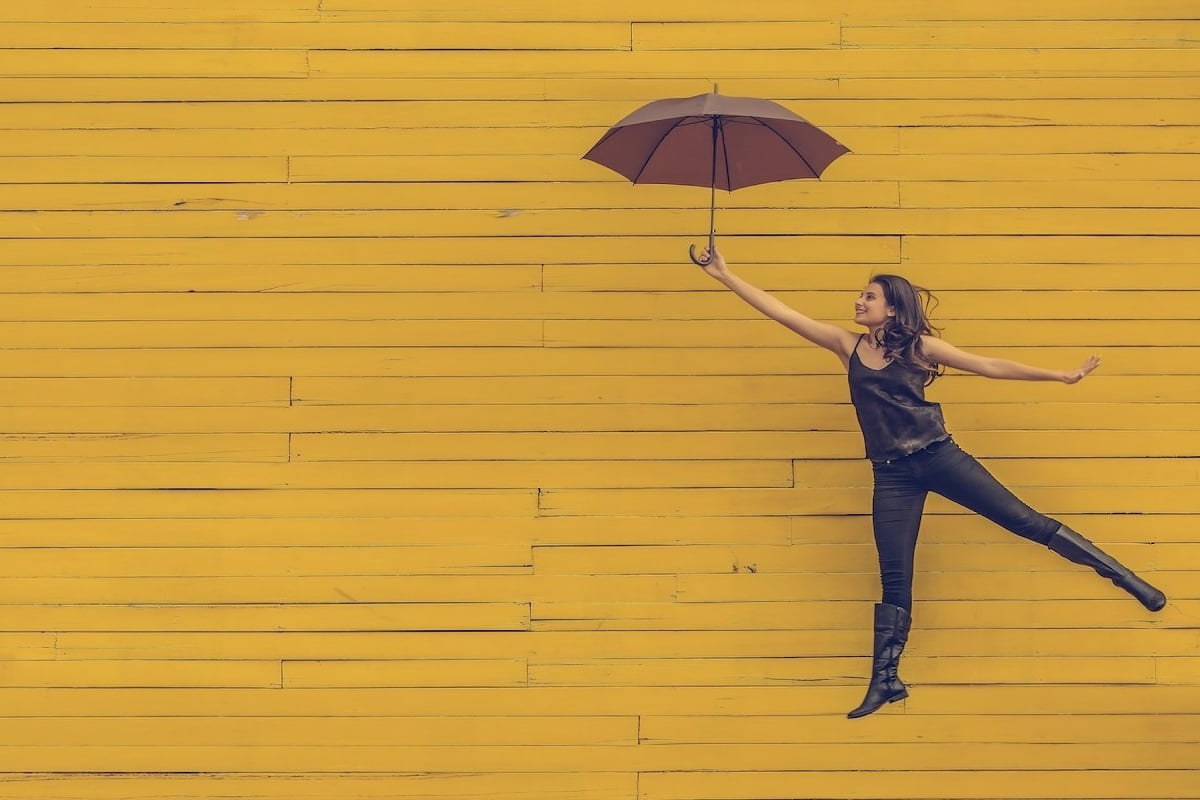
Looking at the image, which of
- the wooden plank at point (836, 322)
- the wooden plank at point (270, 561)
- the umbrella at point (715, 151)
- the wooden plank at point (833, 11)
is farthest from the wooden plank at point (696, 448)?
the wooden plank at point (833, 11)

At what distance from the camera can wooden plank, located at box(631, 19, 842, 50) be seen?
213 inches

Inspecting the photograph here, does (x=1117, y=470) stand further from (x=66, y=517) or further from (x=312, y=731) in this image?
(x=66, y=517)

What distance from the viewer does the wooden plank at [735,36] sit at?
5.40m

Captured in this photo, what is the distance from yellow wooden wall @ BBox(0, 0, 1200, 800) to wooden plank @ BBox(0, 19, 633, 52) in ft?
0.04

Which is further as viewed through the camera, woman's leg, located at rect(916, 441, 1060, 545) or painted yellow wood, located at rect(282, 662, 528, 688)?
painted yellow wood, located at rect(282, 662, 528, 688)

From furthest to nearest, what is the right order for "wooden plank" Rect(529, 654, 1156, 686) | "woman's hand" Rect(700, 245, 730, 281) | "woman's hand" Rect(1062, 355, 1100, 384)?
"wooden plank" Rect(529, 654, 1156, 686) → "woman's hand" Rect(700, 245, 730, 281) → "woman's hand" Rect(1062, 355, 1100, 384)

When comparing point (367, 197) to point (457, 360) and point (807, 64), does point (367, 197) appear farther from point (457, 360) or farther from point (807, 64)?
point (807, 64)

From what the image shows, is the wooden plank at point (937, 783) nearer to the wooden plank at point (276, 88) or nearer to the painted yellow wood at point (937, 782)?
the painted yellow wood at point (937, 782)

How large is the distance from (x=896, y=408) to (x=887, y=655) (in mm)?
1002

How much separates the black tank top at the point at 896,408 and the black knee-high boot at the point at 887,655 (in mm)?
635

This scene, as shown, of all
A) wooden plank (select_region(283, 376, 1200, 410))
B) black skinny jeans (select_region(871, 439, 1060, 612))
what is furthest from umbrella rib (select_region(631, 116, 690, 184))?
black skinny jeans (select_region(871, 439, 1060, 612))

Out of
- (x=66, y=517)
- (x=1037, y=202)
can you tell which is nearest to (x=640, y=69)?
(x=1037, y=202)

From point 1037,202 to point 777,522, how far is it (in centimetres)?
177

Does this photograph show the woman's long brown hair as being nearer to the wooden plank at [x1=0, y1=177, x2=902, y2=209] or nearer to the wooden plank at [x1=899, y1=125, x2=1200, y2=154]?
the wooden plank at [x1=0, y1=177, x2=902, y2=209]
